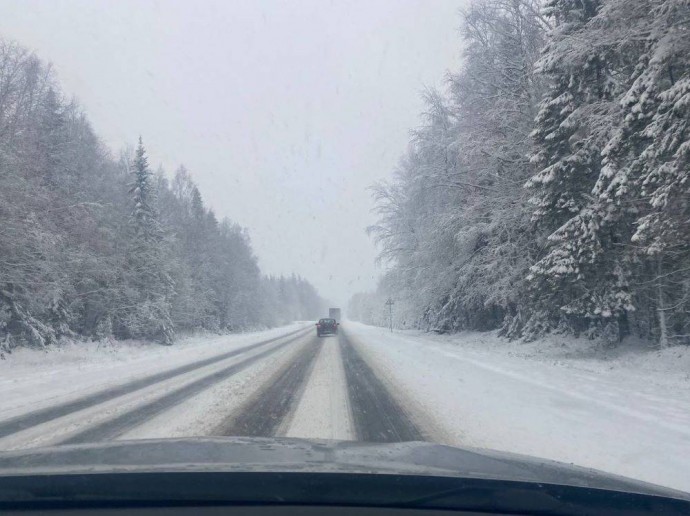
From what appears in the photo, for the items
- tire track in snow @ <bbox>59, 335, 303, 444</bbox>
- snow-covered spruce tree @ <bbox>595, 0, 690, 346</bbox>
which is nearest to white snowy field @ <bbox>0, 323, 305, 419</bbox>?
tire track in snow @ <bbox>59, 335, 303, 444</bbox>

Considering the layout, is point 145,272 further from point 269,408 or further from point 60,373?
point 269,408

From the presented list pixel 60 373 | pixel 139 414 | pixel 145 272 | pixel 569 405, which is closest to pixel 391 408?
pixel 569 405

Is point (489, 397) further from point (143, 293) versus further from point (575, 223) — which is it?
point (143, 293)

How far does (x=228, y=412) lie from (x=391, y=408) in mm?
2637

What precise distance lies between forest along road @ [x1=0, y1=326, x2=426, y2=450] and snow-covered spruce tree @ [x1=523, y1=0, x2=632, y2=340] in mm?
6693

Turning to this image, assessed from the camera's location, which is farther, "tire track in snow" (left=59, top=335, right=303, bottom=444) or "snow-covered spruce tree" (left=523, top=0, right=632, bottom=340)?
"snow-covered spruce tree" (left=523, top=0, right=632, bottom=340)

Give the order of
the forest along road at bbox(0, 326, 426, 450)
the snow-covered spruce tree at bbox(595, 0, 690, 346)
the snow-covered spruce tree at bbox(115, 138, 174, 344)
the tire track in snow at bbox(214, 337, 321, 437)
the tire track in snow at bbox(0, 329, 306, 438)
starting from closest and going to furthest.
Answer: the forest along road at bbox(0, 326, 426, 450) → the tire track in snow at bbox(214, 337, 321, 437) → the tire track in snow at bbox(0, 329, 306, 438) → the snow-covered spruce tree at bbox(595, 0, 690, 346) → the snow-covered spruce tree at bbox(115, 138, 174, 344)

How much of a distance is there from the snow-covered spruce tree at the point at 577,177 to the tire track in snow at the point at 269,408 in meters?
8.10

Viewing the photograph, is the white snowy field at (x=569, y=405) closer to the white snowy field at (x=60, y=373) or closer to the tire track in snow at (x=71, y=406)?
the tire track in snow at (x=71, y=406)

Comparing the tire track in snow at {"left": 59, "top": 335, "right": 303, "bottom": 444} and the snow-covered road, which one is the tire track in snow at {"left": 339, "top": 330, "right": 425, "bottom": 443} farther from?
the tire track in snow at {"left": 59, "top": 335, "right": 303, "bottom": 444}

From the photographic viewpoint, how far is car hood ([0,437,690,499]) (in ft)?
10.1

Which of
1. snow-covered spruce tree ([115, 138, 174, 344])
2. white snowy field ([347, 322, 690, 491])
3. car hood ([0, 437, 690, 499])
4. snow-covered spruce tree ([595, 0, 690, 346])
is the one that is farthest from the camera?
snow-covered spruce tree ([115, 138, 174, 344])

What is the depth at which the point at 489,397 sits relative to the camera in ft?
34.8

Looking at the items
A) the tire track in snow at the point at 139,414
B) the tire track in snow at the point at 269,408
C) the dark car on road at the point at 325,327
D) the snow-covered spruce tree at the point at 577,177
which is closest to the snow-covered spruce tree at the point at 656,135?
the snow-covered spruce tree at the point at 577,177
